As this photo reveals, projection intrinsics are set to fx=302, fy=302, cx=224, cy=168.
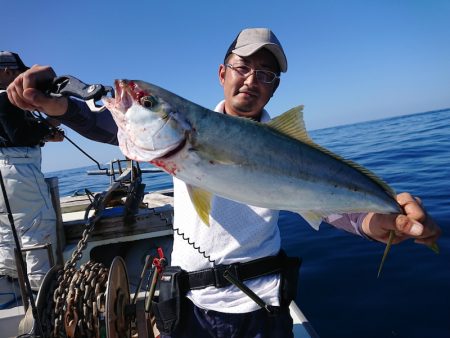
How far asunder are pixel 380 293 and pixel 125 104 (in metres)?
5.25

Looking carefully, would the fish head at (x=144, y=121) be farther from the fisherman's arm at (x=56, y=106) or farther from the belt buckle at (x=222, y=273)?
the belt buckle at (x=222, y=273)

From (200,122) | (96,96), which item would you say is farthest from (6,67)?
(200,122)

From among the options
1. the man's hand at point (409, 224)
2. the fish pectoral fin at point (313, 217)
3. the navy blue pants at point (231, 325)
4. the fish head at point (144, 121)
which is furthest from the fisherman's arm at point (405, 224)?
the fish head at point (144, 121)

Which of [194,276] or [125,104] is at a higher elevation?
[125,104]

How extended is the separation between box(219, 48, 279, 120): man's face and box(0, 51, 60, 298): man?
3332 millimetres

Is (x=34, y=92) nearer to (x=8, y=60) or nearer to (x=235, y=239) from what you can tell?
(x=235, y=239)

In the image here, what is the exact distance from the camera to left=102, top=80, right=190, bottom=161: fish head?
210 cm

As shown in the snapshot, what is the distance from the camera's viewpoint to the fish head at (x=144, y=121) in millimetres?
Result: 2096

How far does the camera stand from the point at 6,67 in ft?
14.4

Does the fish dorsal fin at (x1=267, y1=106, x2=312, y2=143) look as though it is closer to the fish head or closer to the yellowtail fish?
the yellowtail fish

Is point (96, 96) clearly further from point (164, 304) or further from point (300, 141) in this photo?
point (164, 304)

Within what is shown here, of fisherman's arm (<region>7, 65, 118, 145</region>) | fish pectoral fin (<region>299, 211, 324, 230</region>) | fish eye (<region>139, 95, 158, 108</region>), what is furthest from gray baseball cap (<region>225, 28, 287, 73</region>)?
fish pectoral fin (<region>299, 211, 324, 230</region>)

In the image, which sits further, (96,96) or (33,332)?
(33,332)

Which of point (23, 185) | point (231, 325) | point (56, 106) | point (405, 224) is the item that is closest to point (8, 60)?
point (23, 185)
